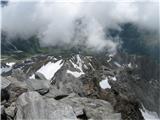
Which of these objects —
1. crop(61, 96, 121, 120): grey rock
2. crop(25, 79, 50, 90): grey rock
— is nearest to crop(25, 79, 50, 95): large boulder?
crop(25, 79, 50, 90): grey rock

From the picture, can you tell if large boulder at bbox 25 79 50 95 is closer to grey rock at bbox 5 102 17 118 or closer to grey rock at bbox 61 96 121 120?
grey rock at bbox 61 96 121 120

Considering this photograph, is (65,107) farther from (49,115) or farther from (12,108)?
(12,108)

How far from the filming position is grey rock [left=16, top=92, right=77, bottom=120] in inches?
1272

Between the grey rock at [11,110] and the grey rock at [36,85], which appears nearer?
the grey rock at [11,110]

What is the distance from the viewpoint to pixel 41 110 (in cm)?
3262

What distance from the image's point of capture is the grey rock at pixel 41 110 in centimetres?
3231

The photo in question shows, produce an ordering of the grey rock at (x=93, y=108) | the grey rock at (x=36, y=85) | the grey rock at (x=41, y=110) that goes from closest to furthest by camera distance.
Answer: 1. the grey rock at (x=41, y=110)
2. the grey rock at (x=93, y=108)
3. the grey rock at (x=36, y=85)

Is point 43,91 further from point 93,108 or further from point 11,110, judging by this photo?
point 11,110

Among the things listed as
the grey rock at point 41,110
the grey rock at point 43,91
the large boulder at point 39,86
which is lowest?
the grey rock at point 43,91

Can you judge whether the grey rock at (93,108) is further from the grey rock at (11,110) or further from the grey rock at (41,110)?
the grey rock at (11,110)

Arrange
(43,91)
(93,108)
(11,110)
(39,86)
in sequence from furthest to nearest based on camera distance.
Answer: (39,86) → (43,91) → (93,108) → (11,110)

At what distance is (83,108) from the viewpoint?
3653 cm

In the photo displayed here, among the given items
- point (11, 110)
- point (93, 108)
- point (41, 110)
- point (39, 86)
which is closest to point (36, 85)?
point (39, 86)

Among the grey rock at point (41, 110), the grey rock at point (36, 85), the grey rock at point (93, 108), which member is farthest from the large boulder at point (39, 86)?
the grey rock at point (41, 110)
